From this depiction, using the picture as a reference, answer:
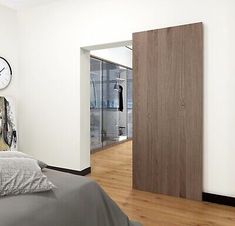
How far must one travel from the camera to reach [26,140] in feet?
13.2

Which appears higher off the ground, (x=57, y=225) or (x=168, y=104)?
(x=168, y=104)

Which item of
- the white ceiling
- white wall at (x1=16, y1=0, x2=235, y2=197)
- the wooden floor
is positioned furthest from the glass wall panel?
the wooden floor

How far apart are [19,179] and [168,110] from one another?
6.20ft

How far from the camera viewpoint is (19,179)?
4.31 ft

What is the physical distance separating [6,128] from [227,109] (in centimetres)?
308

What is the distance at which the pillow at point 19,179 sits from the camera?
4.20ft

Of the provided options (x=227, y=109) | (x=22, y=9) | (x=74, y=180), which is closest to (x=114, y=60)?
(x=22, y=9)

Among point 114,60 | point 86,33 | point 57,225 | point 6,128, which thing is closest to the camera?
point 57,225

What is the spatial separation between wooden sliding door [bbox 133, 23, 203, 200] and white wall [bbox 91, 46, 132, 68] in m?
2.39

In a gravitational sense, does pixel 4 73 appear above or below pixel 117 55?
below

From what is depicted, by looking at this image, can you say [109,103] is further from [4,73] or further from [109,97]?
[4,73]

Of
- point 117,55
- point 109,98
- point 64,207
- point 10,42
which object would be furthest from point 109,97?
point 64,207

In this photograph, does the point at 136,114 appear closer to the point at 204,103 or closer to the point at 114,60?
the point at 204,103

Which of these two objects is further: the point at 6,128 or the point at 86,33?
the point at 6,128
